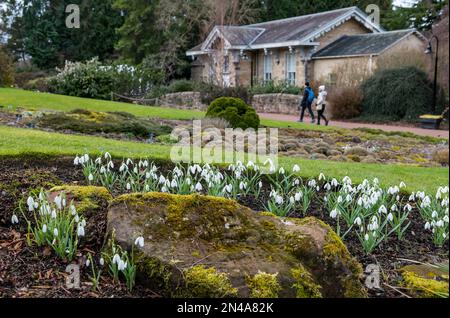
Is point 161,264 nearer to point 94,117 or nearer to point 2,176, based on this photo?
point 2,176

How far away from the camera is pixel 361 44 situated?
2991 cm

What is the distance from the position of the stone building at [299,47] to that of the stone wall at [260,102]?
11.1 feet

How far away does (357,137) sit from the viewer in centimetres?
1544

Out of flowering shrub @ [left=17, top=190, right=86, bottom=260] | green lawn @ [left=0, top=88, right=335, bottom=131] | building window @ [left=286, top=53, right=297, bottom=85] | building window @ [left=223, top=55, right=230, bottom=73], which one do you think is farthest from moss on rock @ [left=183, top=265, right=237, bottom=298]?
building window @ [left=223, top=55, right=230, bottom=73]

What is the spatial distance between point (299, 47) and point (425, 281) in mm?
Result: 30244

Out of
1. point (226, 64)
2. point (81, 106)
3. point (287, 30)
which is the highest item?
point (287, 30)

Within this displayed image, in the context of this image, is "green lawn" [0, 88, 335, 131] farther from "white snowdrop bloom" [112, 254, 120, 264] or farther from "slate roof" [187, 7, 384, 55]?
"slate roof" [187, 7, 384, 55]

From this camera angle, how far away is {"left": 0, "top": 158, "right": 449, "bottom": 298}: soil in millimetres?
3355

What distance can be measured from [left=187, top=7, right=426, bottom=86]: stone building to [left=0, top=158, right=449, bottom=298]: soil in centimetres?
2370

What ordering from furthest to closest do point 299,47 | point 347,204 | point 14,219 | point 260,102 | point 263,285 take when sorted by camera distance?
point 299,47
point 260,102
point 347,204
point 14,219
point 263,285

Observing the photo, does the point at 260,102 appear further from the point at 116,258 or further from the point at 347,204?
the point at 116,258

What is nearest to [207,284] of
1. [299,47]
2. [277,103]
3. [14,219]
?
[14,219]
